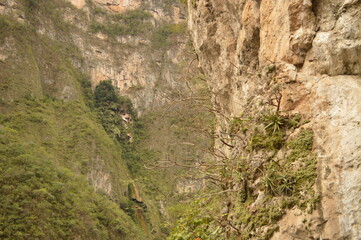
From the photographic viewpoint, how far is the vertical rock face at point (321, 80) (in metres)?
2.53

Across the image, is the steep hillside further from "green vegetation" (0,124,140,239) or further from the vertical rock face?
the vertical rock face

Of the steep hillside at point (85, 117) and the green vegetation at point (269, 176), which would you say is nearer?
the green vegetation at point (269, 176)

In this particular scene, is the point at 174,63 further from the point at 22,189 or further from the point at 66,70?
the point at 22,189

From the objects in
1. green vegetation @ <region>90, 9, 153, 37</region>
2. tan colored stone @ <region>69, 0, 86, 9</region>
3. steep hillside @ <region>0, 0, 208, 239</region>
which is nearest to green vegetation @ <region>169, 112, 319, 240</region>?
steep hillside @ <region>0, 0, 208, 239</region>

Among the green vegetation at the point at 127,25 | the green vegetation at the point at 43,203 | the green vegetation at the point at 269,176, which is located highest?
the green vegetation at the point at 127,25

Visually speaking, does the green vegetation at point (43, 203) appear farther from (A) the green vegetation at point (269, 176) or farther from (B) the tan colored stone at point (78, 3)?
(B) the tan colored stone at point (78, 3)

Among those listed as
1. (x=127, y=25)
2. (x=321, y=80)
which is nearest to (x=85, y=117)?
(x=127, y=25)

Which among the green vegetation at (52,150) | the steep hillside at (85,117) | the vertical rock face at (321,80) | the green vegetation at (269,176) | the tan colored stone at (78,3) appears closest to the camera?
the vertical rock face at (321,80)

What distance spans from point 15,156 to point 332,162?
101 feet

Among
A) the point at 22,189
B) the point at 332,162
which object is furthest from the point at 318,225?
the point at 22,189

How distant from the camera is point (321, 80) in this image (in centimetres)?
311

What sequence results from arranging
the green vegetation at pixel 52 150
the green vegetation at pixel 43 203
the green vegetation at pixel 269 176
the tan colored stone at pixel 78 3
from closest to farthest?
the green vegetation at pixel 269 176, the green vegetation at pixel 43 203, the green vegetation at pixel 52 150, the tan colored stone at pixel 78 3

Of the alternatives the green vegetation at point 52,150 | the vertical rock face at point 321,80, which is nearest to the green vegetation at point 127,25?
the green vegetation at point 52,150

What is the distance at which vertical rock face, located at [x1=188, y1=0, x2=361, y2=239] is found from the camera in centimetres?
253
